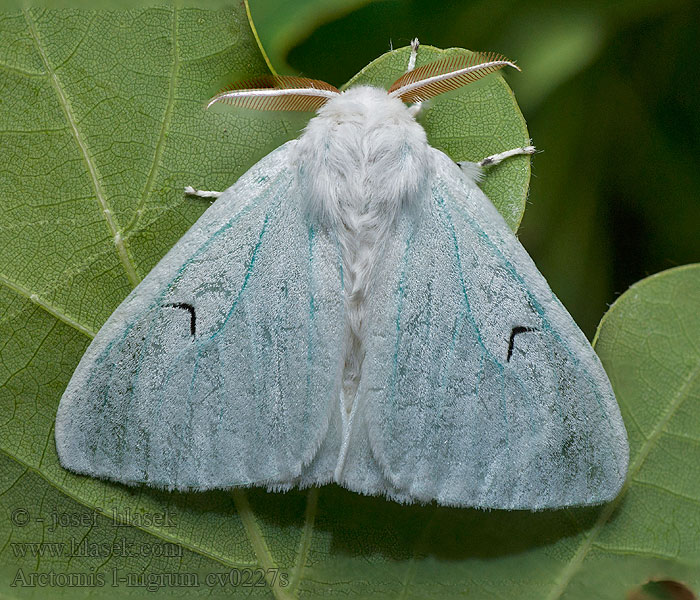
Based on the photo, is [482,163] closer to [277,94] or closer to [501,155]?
[501,155]

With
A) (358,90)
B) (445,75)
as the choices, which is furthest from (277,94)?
(445,75)

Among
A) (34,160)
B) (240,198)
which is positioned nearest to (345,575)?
(240,198)

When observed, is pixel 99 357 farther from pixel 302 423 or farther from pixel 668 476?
pixel 668 476

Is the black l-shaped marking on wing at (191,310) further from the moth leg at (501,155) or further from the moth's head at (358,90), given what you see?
the moth leg at (501,155)

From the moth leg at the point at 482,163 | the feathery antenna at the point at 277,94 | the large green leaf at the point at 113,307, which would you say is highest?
the feathery antenna at the point at 277,94

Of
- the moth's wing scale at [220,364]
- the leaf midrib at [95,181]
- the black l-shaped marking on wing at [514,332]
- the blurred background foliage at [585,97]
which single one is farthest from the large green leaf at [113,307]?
the blurred background foliage at [585,97]
